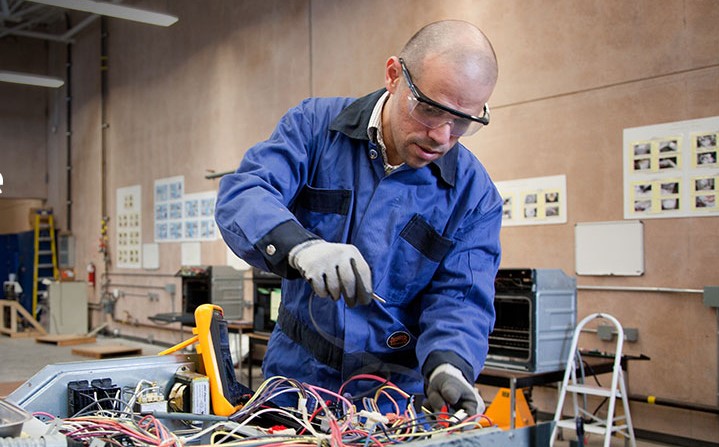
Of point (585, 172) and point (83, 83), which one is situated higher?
point (83, 83)

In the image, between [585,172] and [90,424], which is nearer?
[90,424]

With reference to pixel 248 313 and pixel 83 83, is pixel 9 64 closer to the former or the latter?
pixel 83 83

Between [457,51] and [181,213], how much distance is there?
7.44 meters

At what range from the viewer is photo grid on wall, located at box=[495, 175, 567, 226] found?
4555 millimetres

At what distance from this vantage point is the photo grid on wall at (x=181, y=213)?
26.0 feet

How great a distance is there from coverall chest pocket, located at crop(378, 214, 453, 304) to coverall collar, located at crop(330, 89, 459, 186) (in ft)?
0.39

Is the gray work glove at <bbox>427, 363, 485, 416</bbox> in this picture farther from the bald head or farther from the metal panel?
the bald head

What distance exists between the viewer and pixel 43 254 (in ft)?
37.4

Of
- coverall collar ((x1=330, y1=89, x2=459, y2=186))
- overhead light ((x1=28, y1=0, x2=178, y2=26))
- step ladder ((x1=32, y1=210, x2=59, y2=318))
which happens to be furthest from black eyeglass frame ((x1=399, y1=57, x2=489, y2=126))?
step ladder ((x1=32, y1=210, x2=59, y2=318))

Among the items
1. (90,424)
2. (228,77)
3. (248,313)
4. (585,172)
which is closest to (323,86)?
(228,77)

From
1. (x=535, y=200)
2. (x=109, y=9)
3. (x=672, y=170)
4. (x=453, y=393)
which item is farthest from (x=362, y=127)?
(x=109, y=9)

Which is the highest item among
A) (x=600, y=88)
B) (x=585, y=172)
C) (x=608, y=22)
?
(x=608, y=22)

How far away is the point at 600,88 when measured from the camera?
437 cm

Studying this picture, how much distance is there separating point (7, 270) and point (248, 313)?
6.51m
